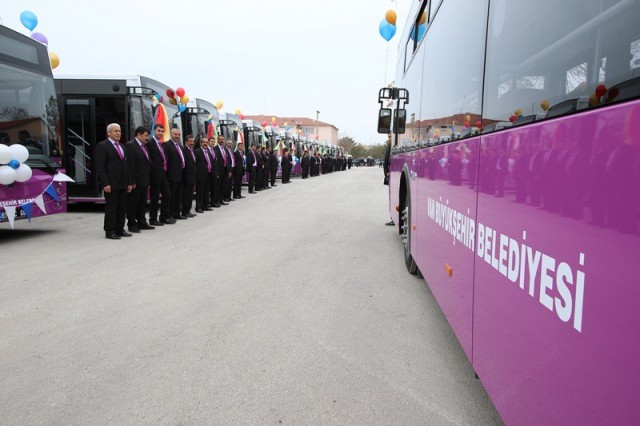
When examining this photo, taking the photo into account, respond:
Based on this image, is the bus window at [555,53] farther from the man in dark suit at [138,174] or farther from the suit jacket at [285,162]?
the suit jacket at [285,162]

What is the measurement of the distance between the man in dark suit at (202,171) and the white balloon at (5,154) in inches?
201

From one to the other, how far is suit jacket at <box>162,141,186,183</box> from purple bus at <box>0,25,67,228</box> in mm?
2138

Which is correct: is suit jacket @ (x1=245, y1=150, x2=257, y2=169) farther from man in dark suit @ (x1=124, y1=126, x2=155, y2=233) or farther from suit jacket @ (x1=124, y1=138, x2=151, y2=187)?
suit jacket @ (x1=124, y1=138, x2=151, y2=187)

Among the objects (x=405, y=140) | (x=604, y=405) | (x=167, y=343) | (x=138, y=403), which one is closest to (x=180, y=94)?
(x=405, y=140)

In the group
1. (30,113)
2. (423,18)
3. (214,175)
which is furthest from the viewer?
(214,175)

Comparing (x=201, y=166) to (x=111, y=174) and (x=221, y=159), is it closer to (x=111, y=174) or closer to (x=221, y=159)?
(x=221, y=159)

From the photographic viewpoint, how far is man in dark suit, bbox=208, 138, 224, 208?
40.4 feet

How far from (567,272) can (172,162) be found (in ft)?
31.3

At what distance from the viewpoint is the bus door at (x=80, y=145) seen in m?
11.7

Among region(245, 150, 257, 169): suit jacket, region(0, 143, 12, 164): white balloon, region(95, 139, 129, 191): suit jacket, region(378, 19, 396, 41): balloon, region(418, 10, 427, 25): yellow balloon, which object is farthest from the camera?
region(245, 150, 257, 169): suit jacket

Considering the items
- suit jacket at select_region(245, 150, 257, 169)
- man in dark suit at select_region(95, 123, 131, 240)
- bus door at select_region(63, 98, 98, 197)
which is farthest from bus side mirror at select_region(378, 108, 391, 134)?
suit jacket at select_region(245, 150, 257, 169)

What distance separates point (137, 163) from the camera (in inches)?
340

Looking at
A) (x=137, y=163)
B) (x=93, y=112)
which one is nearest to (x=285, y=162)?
(x=93, y=112)

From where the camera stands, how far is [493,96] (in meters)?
2.32
